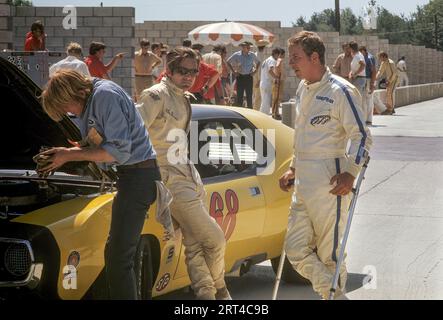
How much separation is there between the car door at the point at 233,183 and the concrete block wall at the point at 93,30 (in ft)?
54.0

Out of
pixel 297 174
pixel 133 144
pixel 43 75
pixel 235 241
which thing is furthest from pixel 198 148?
pixel 43 75

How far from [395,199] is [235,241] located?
6179 millimetres

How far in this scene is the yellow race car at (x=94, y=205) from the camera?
5945 mm

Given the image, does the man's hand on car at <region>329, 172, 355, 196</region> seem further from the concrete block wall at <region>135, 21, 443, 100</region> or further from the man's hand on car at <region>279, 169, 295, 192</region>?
the concrete block wall at <region>135, 21, 443, 100</region>

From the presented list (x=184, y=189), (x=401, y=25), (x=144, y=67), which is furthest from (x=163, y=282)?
(x=401, y=25)

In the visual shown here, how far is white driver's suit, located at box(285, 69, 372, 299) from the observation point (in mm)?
6727

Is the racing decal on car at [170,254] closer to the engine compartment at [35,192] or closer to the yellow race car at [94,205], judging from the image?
the yellow race car at [94,205]

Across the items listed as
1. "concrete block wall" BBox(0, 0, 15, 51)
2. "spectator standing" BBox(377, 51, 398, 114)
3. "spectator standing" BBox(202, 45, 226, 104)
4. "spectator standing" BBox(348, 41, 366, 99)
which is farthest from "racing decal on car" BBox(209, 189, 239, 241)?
"spectator standing" BBox(377, 51, 398, 114)

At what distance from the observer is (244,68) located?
79.3ft

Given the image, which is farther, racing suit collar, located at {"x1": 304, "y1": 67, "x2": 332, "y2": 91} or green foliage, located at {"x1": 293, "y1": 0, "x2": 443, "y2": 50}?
green foliage, located at {"x1": 293, "y1": 0, "x2": 443, "y2": 50}

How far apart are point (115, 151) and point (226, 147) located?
2.38m

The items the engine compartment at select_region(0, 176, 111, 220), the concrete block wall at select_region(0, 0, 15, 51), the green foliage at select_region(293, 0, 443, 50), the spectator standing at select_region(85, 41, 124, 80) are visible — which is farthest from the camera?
the green foliage at select_region(293, 0, 443, 50)

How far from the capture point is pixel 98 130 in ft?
19.1

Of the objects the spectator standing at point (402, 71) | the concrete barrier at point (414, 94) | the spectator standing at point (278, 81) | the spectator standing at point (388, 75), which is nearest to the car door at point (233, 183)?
the spectator standing at point (278, 81)
